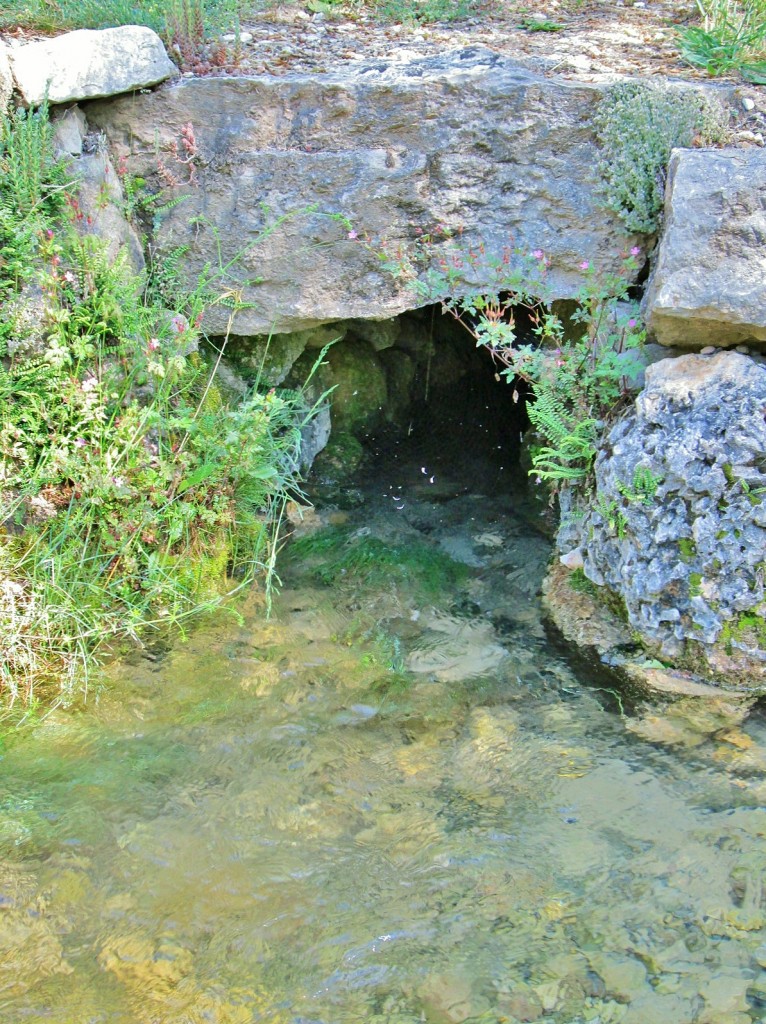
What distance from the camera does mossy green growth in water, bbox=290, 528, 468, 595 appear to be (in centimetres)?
486

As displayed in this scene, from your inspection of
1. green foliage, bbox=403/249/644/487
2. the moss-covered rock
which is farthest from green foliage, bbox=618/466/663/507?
the moss-covered rock

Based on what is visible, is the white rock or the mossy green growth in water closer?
the white rock

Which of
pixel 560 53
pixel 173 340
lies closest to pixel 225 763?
pixel 173 340

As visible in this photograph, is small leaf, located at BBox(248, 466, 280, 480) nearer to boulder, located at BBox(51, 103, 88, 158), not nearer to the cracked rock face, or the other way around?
the cracked rock face

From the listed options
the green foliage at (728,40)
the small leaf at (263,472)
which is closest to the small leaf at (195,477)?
the small leaf at (263,472)

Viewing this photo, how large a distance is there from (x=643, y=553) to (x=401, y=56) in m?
3.17

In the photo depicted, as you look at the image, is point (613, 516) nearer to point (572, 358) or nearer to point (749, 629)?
point (749, 629)

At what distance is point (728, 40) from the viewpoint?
5031 millimetres

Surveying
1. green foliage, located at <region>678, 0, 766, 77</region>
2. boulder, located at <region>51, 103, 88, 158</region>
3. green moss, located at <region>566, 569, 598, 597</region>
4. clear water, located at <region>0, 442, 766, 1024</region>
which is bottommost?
clear water, located at <region>0, 442, 766, 1024</region>

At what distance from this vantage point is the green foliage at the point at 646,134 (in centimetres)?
455

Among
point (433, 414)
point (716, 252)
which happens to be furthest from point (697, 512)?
point (433, 414)

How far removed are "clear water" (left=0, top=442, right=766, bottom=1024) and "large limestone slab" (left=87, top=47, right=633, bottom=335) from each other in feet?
6.68

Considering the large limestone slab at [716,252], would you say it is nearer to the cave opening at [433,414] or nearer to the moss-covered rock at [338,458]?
the cave opening at [433,414]

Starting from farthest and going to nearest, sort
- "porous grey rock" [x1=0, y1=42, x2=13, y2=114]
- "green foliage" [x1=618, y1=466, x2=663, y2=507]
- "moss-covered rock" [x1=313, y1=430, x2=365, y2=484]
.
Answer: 1. "moss-covered rock" [x1=313, y1=430, x2=365, y2=484]
2. "porous grey rock" [x1=0, y1=42, x2=13, y2=114]
3. "green foliage" [x1=618, y1=466, x2=663, y2=507]
